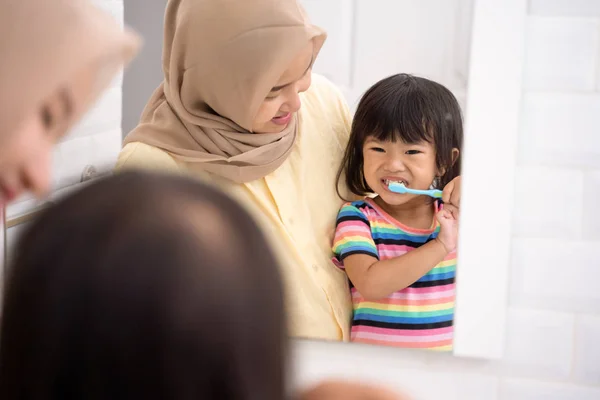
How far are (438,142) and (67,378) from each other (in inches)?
39.8

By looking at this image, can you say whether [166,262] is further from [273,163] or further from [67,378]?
[273,163]

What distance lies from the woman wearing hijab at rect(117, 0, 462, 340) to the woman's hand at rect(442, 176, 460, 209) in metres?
0.18

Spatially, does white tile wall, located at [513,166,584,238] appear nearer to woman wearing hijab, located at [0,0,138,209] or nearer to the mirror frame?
the mirror frame

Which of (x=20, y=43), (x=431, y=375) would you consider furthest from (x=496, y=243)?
(x=20, y=43)

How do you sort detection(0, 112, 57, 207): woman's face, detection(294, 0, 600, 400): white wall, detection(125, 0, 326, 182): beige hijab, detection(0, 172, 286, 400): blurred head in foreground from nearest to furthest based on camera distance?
detection(0, 172, 286, 400): blurred head in foreground < detection(0, 112, 57, 207): woman's face < detection(125, 0, 326, 182): beige hijab < detection(294, 0, 600, 400): white wall

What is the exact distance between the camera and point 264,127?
1223 mm

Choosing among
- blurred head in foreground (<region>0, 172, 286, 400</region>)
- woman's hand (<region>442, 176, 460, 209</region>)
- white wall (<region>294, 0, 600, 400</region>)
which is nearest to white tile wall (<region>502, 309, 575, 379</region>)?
white wall (<region>294, 0, 600, 400</region>)

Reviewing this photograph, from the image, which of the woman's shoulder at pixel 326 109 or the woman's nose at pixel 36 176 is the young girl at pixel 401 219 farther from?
the woman's nose at pixel 36 176

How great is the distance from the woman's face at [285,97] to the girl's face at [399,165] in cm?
14

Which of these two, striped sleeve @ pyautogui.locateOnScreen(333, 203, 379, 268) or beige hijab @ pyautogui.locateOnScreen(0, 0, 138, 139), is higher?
beige hijab @ pyautogui.locateOnScreen(0, 0, 138, 139)

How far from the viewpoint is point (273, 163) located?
4.09 ft

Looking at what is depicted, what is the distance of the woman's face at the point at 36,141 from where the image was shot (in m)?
0.56

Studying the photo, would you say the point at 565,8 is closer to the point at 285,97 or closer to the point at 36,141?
the point at 285,97

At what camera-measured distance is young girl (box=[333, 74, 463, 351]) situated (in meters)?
1.22
